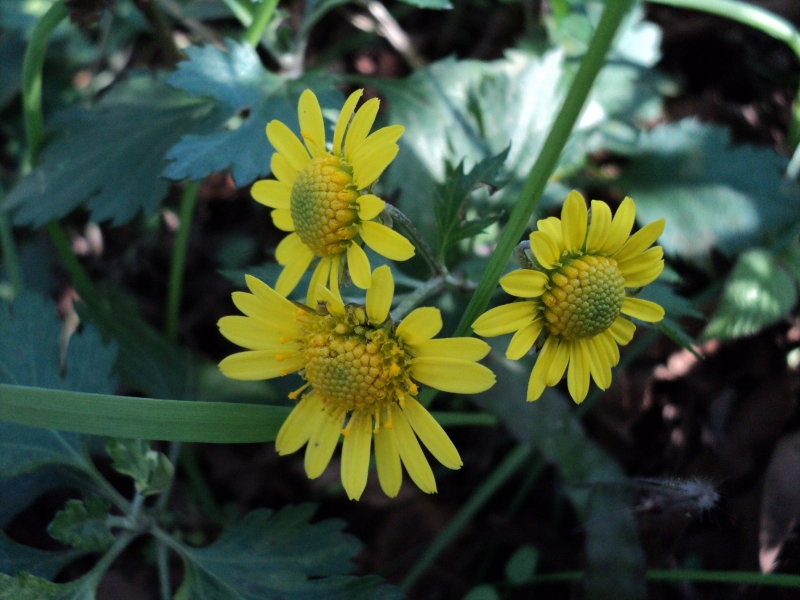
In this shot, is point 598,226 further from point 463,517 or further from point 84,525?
point 84,525

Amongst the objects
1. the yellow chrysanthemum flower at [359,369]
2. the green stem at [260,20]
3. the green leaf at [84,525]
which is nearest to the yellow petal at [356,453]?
the yellow chrysanthemum flower at [359,369]

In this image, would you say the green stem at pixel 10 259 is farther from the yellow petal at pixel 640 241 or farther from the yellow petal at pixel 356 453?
the yellow petal at pixel 640 241

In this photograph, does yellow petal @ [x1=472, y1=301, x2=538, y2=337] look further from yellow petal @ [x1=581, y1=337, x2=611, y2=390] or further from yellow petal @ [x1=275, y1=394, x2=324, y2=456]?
yellow petal @ [x1=275, y1=394, x2=324, y2=456]

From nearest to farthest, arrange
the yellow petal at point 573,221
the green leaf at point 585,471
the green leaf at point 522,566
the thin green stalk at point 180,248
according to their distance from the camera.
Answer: the yellow petal at point 573,221 → the green leaf at point 585,471 → the green leaf at point 522,566 → the thin green stalk at point 180,248

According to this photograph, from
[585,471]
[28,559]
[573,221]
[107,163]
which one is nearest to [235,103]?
[107,163]

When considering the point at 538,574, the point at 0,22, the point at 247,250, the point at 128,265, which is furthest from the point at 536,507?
the point at 0,22

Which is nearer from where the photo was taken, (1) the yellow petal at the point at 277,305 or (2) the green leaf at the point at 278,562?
(1) the yellow petal at the point at 277,305

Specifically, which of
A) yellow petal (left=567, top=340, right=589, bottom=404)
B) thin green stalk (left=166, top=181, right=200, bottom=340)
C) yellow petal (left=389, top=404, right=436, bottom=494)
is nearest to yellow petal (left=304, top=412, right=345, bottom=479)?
yellow petal (left=389, top=404, right=436, bottom=494)
